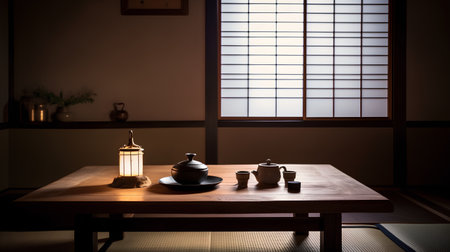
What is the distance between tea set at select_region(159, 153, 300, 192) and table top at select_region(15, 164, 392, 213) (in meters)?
0.04

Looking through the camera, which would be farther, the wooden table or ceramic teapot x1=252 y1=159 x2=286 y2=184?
ceramic teapot x1=252 y1=159 x2=286 y2=184

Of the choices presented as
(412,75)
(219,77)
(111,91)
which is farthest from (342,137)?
(111,91)

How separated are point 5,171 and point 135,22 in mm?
2276

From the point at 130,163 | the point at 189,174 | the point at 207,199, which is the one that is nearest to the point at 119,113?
the point at 130,163

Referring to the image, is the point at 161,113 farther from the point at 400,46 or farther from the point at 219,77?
the point at 400,46

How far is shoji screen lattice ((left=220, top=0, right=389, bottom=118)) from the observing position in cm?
487

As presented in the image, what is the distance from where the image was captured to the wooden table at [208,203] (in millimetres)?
1849

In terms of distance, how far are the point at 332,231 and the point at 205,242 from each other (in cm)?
100

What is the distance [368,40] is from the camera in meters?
4.88

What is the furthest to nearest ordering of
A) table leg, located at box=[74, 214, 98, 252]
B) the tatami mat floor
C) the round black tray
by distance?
the tatami mat floor
table leg, located at box=[74, 214, 98, 252]
the round black tray

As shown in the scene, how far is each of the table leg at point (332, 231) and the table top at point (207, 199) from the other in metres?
0.16

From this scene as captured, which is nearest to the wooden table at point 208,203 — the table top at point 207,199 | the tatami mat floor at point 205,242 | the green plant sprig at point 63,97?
the table top at point 207,199

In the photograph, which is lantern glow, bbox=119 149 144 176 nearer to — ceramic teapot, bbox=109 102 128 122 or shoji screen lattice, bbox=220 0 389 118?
ceramic teapot, bbox=109 102 128 122

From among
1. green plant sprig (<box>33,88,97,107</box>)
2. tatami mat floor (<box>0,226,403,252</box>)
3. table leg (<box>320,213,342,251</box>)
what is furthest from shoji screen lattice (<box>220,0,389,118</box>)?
table leg (<box>320,213,342,251</box>)
